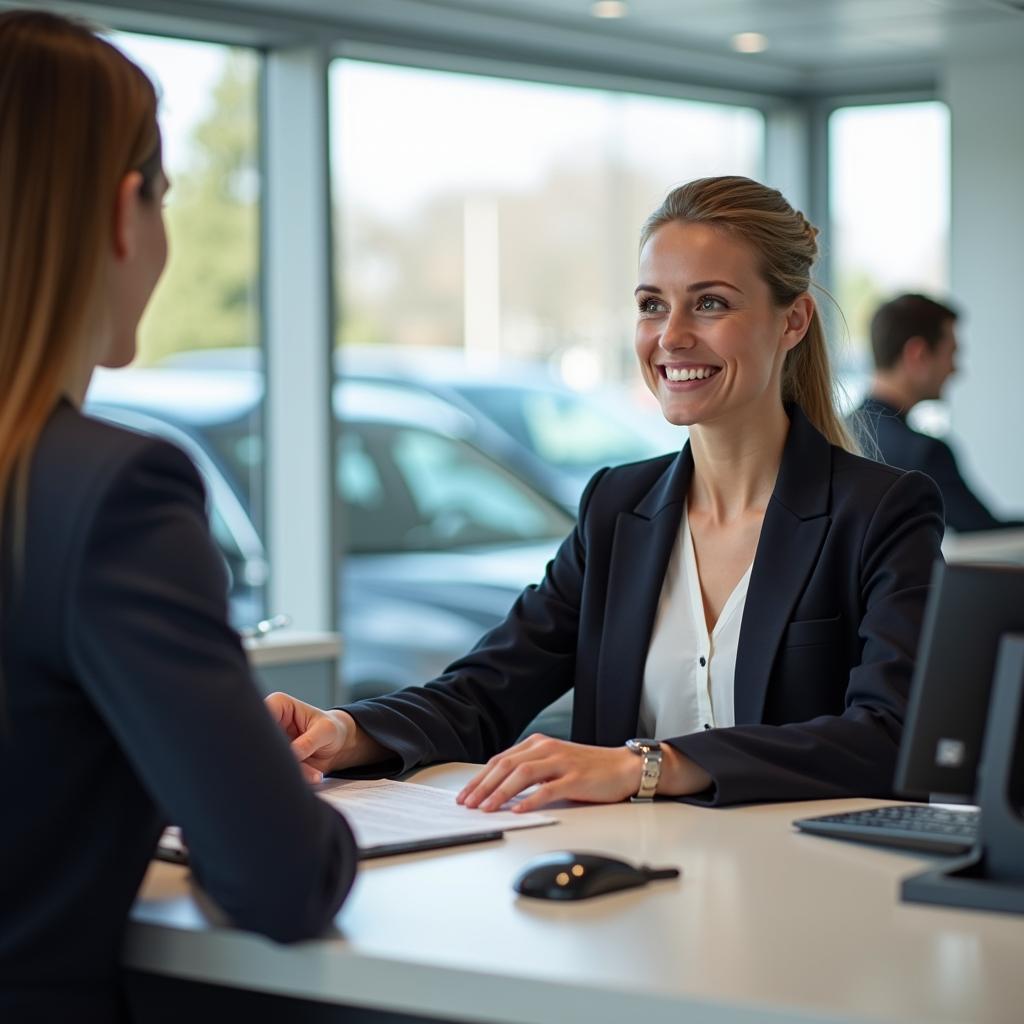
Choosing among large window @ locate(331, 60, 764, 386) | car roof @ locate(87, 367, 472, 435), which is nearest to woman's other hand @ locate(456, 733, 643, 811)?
car roof @ locate(87, 367, 472, 435)

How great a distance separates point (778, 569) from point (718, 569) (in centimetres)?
13

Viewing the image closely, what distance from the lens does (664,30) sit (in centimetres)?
566

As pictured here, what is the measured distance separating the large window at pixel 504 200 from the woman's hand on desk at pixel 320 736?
3.50m

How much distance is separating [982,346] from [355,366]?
2820 millimetres

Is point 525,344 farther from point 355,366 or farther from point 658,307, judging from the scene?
point 658,307

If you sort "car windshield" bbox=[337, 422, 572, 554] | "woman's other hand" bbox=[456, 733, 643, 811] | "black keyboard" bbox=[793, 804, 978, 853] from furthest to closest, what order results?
"car windshield" bbox=[337, 422, 572, 554] < "woman's other hand" bbox=[456, 733, 643, 811] < "black keyboard" bbox=[793, 804, 978, 853]

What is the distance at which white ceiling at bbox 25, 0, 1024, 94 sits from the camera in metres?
5.00

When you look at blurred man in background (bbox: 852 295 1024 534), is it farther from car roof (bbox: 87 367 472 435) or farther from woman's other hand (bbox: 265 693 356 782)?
woman's other hand (bbox: 265 693 356 782)

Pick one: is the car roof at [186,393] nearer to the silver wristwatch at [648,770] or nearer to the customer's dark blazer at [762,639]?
the customer's dark blazer at [762,639]

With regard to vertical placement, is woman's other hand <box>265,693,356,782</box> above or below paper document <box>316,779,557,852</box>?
above

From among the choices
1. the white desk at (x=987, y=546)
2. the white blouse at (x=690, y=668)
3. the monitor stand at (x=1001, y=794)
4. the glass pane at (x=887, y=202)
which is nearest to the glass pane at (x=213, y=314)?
the white desk at (x=987, y=546)

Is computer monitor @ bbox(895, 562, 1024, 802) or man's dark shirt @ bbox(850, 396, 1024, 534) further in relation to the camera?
man's dark shirt @ bbox(850, 396, 1024, 534)

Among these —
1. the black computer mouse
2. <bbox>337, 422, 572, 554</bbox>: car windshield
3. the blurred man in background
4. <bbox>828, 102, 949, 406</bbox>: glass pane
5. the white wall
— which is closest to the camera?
the black computer mouse

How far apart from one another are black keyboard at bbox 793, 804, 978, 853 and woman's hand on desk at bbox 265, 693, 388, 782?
0.55 meters
